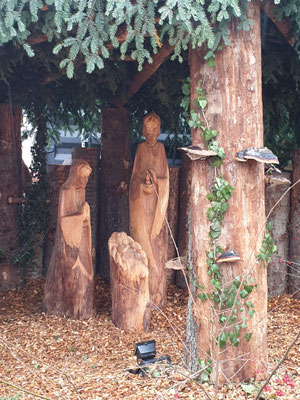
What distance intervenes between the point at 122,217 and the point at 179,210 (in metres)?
0.72

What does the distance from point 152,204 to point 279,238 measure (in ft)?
5.22

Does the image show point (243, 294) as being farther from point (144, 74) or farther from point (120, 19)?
point (144, 74)

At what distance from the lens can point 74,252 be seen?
582 centimetres

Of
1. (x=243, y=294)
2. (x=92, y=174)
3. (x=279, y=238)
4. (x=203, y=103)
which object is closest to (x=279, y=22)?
(x=203, y=103)

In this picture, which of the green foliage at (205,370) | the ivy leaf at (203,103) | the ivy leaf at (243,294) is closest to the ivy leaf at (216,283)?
the ivy leaf at (243,294)

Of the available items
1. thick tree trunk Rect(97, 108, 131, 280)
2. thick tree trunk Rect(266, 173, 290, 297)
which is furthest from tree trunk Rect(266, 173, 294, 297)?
thick tree trunk Rect(97, 108, 131, 280)

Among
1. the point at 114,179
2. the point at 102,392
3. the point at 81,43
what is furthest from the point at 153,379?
the point at 114,179

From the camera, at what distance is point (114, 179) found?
7199 mm

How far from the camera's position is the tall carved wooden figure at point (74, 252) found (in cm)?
580

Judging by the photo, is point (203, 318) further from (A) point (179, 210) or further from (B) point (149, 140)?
(A) point (179, 210)

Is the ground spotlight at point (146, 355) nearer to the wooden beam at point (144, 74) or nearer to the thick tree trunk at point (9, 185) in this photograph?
the wooden beam at point (144, 74)

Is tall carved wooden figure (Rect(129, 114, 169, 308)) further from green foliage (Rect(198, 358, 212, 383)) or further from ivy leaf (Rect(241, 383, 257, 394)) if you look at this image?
ivy leaf (Rect(241, 383, 257, 394))

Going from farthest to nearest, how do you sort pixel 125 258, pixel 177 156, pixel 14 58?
pixel 177 156 < pixel 125 258 < pixel 14 58

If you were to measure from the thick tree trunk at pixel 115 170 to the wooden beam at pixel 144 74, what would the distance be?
0.48 feet
